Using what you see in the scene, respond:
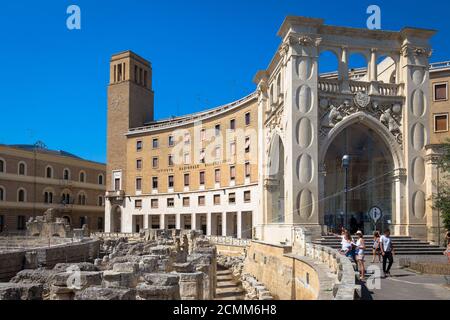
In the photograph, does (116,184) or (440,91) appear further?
(116,184)

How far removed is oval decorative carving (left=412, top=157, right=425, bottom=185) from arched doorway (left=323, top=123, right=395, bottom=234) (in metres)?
1.11

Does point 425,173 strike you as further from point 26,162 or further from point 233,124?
point 26,162

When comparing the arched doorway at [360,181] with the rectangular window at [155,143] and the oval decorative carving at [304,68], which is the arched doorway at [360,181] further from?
the rectangular window at [155,143]

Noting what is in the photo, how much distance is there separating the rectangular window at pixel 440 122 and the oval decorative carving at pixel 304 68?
43.5ft

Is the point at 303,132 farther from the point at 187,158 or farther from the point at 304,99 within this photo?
the point at 187,158

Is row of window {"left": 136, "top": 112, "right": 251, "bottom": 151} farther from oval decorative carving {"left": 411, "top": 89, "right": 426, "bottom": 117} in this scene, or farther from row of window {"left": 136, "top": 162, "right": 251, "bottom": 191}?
oval decorative carving {"left": 411, "top": 89, "right": 426, "bottom": 117}

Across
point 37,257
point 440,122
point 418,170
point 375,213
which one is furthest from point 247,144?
point 37,257

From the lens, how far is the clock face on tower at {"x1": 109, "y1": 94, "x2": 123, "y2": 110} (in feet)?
193

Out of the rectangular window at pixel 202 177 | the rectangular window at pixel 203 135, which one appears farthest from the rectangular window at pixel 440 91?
the rectangular window at pixel 202 177

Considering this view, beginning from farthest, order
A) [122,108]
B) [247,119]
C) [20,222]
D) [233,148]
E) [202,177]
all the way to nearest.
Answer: [122,108]
[20,222]
[202,177]
[233,148]
[247,119]

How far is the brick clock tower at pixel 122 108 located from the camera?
56.8 m

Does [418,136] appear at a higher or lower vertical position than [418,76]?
lower

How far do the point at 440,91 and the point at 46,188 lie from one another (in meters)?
44.9

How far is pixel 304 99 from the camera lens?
23.9 meters
